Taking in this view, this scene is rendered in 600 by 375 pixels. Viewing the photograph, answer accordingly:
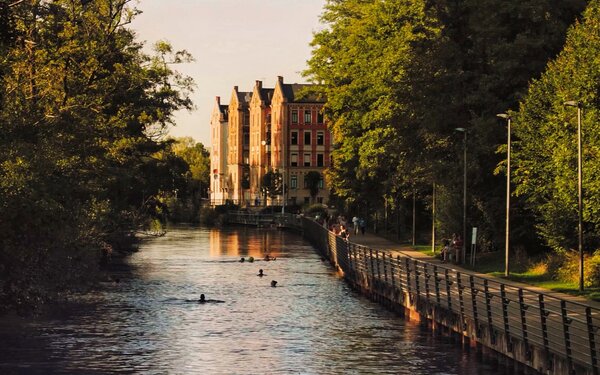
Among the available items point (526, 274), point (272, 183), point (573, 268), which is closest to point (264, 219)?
point (272, 183)

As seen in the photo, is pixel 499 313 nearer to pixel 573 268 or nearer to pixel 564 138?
pixel 573 268

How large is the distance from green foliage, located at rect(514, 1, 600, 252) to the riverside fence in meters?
5.47

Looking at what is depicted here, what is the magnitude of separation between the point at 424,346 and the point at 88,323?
44.3ft

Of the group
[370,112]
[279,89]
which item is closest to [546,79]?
[370,112]

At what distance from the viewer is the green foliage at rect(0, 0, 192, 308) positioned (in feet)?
132

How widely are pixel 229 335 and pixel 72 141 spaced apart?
15822 millimetres

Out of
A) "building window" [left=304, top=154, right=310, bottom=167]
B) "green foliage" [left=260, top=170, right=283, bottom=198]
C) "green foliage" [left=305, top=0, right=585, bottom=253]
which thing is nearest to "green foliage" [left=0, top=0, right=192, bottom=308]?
"green foliage" [left=305, top=0, right=585, bottom=253]

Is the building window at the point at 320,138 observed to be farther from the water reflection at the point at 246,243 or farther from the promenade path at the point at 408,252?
the promenade path at the point at 408,252

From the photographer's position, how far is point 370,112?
75.1m

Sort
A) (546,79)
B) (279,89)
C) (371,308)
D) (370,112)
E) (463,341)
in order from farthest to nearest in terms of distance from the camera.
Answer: (279,89), (370,112), (546,79), (371,308), (463,341)

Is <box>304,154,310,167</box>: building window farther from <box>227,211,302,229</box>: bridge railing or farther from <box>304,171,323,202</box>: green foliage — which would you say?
<box>227,211,302,229</box>: bridge railing

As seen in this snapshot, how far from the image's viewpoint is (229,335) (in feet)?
137

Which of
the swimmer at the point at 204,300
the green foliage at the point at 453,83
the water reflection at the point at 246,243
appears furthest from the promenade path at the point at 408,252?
the swimmer at the point at 204,300

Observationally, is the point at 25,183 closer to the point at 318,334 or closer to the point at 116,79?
the point at 318,334
